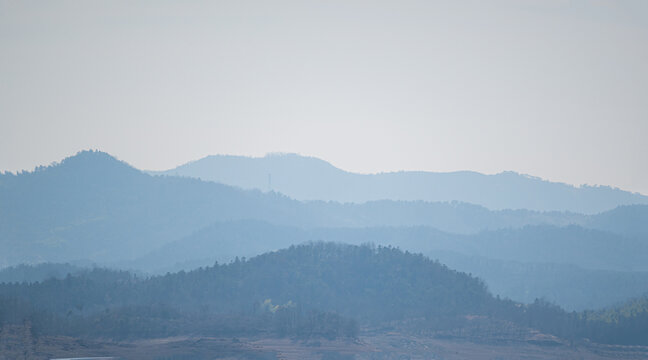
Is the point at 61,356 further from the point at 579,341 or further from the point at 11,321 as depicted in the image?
the point at 579,341

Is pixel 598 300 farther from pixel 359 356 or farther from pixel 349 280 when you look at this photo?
pixel 359 356

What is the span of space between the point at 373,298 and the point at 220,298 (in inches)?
1063

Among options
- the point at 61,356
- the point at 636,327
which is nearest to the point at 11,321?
the point at 61,356

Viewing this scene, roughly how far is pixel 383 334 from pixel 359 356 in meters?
17.2

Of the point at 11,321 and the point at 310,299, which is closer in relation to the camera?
the point at 11,321

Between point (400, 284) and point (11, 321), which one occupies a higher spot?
point (400, 284)

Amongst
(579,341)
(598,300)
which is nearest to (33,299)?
(579,341)

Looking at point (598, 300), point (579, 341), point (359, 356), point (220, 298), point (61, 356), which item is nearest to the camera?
point (61, 356)

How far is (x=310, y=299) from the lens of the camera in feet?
448

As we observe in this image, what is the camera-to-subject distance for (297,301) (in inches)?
5300

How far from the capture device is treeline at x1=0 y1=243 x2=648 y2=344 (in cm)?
10900

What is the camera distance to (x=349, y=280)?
473 feet

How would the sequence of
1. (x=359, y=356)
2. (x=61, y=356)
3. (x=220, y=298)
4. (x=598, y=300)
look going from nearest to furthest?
(x=61, y=356) < (x=359, y=356) < (x=220, y=298) < (x=598, y=300)

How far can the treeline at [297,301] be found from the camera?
10900cm
